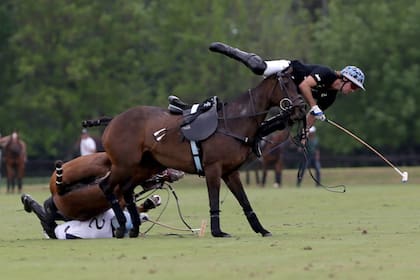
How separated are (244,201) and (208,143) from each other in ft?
3.03

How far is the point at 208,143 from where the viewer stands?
1580 cm

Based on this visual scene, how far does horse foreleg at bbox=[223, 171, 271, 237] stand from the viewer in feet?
52.4

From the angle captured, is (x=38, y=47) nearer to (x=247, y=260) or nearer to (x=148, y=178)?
(x=148, y=178)

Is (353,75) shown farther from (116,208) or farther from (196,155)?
(116,208)

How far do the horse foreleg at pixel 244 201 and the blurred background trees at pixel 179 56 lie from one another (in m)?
38.9

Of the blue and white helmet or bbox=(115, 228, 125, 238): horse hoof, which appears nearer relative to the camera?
the blue and white helmet

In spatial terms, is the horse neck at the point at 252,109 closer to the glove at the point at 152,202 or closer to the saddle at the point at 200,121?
the saddle at the point at 200,121

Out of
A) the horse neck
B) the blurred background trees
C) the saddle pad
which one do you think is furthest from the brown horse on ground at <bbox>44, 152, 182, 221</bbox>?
the blurred background trees

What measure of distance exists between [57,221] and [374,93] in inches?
1606

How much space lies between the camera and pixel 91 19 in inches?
2242

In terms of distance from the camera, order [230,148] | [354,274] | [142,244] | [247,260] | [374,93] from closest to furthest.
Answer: [354,274] → [247,260] → [142,244] → [230,148] → [374,93]

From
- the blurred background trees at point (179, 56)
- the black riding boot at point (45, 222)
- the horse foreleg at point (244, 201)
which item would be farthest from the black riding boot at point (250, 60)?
the blurred background trees at point (179, 56)

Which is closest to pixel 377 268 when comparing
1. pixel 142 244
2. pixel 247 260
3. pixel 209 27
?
pixel 247 260

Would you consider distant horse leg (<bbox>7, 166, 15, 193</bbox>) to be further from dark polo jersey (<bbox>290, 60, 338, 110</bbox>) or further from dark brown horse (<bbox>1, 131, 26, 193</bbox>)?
dark polo jersey (<bbox>290, 60, 338, 110</bbox>)
